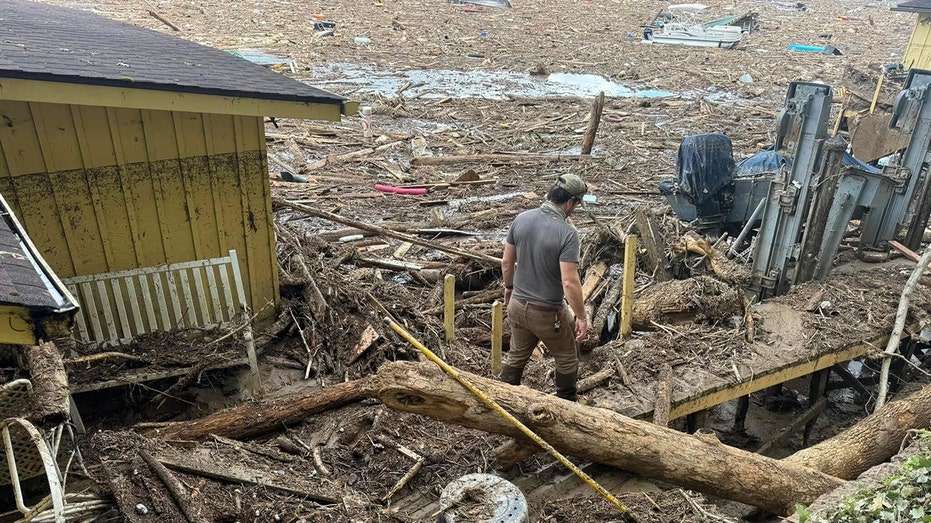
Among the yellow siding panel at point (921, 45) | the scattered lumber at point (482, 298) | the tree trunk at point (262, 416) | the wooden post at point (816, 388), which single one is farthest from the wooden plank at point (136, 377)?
the yellow siding panel at point (921, 45)

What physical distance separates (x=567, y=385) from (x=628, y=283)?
148 centimetres

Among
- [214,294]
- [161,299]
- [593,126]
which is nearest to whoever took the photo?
[161,299]

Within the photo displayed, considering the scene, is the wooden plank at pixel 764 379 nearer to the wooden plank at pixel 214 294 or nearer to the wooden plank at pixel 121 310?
the wooden plank at pixel 214 294

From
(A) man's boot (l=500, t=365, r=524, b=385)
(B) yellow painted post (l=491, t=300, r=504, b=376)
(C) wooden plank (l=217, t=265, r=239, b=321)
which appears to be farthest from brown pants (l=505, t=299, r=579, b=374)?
(C) wooden plank (l=217, t=265, r=239, b=321)

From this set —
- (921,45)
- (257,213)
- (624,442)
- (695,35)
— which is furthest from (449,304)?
(695,35)

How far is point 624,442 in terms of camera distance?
4707 mm

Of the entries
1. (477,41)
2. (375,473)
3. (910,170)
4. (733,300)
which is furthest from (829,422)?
(477,41)

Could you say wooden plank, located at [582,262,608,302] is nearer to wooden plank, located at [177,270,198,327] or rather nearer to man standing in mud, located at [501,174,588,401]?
man standing in mud, located at [501,174,588,401]

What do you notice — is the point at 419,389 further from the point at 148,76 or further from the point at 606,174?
the point at 606,174

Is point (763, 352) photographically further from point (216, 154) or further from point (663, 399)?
point (216, 154)

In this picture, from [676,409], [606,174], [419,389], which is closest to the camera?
[419,389]

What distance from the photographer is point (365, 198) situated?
13.0 metres

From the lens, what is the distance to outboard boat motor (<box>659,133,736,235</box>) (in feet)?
27.8

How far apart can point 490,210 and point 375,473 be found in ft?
25.6
